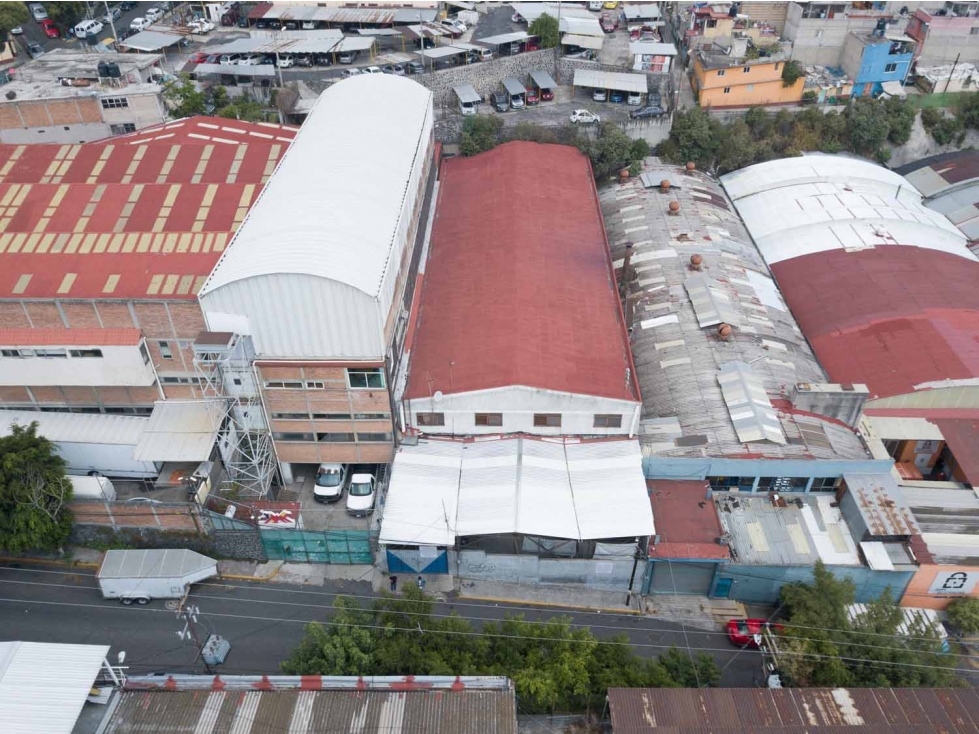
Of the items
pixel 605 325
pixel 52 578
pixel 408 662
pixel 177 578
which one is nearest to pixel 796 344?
pixel 605 325

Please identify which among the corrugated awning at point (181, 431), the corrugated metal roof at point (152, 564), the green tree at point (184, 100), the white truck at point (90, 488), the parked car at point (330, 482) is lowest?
the parked car at point (330, 482)

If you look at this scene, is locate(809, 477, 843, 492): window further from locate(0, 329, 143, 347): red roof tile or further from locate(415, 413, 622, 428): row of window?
locate(0, 329, 143, 347): red roof tile

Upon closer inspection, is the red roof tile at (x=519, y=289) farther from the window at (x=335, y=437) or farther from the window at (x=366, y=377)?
the window at (x=335, y=437)

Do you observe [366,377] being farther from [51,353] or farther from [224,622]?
[51,353]

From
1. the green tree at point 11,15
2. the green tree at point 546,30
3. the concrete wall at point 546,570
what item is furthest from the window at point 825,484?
the green tree at point 11,15

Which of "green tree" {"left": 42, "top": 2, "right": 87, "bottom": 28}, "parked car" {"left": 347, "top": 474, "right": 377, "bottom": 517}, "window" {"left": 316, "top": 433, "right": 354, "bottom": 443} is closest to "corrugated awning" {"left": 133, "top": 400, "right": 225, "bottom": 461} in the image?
"window" {"left": 316, "top": 433, "right": 354, "bottom": 443}
